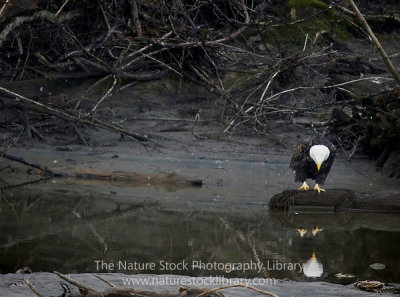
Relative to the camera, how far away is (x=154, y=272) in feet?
16.6

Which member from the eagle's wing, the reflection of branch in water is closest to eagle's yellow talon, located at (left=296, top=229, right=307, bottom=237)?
the eagle's wing

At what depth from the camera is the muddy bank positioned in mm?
4367

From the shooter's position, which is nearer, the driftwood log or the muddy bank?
the muddy bank

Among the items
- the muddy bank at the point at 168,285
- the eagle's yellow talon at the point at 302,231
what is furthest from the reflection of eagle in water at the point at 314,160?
the muddy bank at the point at 168,285

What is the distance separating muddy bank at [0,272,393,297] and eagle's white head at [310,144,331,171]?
2.71m

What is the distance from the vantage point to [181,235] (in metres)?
6.31

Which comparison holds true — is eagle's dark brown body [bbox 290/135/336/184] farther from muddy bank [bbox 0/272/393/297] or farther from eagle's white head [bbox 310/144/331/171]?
muddy bank [bbox 0/272/393/297]

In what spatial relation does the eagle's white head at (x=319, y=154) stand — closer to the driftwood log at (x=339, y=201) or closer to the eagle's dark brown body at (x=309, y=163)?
the eagle's dark brown body at (x=309, y=163)

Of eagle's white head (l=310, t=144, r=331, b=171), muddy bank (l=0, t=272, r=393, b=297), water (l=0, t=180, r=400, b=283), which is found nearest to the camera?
muddy bank (l=0, t=272, r=393, b=297)

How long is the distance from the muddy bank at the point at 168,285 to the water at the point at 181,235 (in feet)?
0.85

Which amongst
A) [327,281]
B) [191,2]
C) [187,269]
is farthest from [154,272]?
[191,2]

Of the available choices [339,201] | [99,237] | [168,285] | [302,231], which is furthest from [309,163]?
[168,285]

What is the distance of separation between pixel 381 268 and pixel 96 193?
3310 mm

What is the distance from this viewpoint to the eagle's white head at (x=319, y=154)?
293 inches
